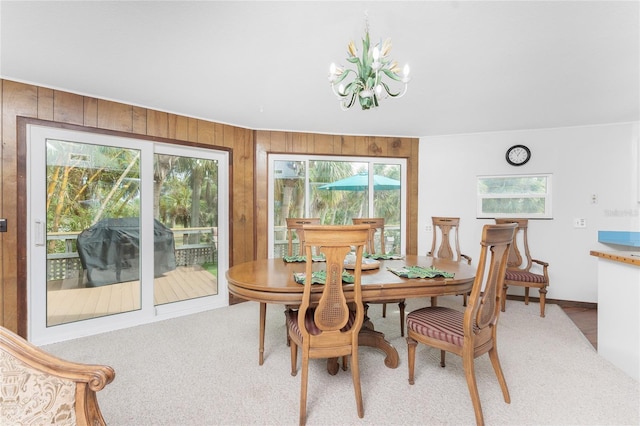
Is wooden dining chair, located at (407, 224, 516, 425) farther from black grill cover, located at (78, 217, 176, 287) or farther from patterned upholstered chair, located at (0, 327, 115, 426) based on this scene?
black grill cover, located at (78, 217, 176, 287)

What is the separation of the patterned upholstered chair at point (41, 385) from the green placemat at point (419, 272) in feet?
5.67

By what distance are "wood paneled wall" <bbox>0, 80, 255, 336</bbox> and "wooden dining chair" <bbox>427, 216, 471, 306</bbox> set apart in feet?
9.13

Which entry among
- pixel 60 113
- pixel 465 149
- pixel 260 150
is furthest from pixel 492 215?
pixel 60 113

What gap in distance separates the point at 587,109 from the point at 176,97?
14.1 ft

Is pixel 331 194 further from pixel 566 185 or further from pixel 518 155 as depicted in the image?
pixel 566 185

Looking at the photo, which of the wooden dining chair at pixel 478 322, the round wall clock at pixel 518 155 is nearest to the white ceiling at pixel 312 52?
the round wall clock at pixel 518 155

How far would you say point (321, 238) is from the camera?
1554mm

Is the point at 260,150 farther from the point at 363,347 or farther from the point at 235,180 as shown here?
the point at 363,347

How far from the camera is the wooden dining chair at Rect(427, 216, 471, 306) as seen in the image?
395cm

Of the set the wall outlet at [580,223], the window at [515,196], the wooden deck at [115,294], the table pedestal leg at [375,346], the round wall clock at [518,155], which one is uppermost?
the round wall clock at [518,155]

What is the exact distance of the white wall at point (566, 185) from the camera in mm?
3562

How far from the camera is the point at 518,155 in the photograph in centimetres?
393

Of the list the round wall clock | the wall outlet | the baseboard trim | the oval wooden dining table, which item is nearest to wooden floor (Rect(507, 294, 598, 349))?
the baseboard trim

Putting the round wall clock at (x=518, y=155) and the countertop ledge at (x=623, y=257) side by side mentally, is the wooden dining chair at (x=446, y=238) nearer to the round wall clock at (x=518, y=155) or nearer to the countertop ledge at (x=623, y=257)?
the round wall clock at (x=518, y=155)
